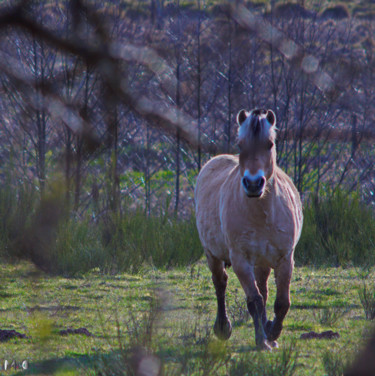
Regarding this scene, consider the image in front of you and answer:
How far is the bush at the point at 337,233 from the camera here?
339 inches

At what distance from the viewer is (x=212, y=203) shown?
5418mm

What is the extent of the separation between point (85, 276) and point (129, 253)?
728 mm

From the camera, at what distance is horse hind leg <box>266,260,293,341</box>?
4637mm

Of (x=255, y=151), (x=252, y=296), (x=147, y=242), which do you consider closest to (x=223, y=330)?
(x=252, y=296)

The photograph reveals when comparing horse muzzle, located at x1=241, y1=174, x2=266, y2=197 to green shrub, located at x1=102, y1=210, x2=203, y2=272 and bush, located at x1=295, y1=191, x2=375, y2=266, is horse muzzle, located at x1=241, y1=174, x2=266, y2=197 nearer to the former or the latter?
green shrub, located at x1=102, y1=210, x2=203, y2=272

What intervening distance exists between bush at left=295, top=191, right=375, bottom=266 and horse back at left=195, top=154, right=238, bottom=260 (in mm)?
3202

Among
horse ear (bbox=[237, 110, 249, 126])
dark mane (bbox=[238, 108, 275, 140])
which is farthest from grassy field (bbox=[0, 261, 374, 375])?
horse ear (bbox=[237, 110, 249, 126])

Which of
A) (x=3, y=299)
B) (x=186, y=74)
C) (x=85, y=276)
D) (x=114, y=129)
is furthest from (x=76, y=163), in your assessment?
(x=85, y=276)

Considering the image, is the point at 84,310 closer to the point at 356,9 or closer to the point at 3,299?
the point at 3,299

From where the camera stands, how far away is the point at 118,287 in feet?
23.5

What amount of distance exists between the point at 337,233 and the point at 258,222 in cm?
470

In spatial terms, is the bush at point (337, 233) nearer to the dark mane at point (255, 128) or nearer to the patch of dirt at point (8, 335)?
the dark mane at point (255, 128)

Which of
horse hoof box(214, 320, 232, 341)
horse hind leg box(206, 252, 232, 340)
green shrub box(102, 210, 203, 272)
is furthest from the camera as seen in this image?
green shrub box(102, 210, 203, 272)

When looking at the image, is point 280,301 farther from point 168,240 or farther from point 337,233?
point 337,233
